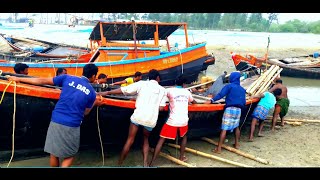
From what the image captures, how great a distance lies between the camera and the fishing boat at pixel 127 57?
8.56m

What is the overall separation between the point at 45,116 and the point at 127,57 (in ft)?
16.0

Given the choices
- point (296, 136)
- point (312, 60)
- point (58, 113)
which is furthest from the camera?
point (312, 60)

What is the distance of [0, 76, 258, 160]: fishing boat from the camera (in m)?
4.30

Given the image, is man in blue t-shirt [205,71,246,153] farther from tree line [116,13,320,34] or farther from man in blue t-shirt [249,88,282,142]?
tree line [116,13,320,34]

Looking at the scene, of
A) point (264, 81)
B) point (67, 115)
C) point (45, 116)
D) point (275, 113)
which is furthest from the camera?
point (264, 81)

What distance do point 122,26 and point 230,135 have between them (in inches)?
178

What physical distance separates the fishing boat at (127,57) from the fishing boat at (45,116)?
3.86m

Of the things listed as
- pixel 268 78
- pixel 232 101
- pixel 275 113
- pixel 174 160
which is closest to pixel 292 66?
pixel 268 78

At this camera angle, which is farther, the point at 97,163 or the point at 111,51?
the point at 111,51

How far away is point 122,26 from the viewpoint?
916 centimetres

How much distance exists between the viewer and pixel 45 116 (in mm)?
4652

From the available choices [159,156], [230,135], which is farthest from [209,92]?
[159,156]

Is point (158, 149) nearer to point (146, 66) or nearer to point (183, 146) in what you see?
point (183, 146)

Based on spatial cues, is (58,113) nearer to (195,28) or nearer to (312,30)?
(195,28)
